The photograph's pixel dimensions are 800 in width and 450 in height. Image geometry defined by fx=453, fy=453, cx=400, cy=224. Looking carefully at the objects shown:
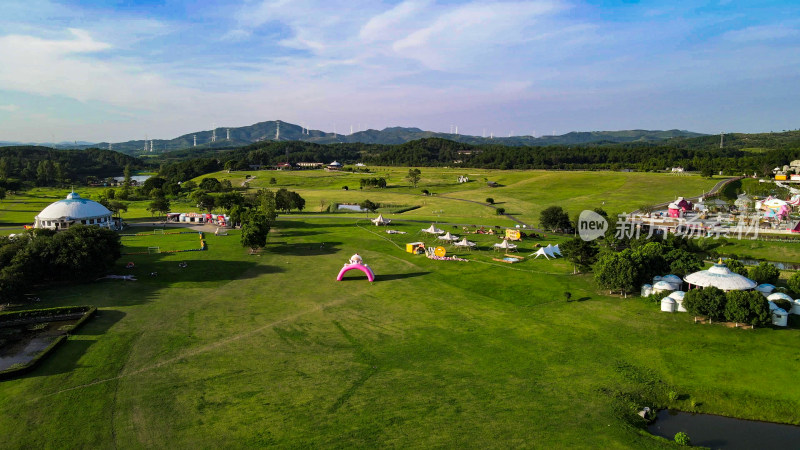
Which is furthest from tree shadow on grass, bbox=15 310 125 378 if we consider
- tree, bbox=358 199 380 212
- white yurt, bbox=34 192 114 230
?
tree, bbox=358 199 380 212

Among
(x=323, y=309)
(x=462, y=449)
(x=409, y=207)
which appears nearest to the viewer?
(x=462, y=449)

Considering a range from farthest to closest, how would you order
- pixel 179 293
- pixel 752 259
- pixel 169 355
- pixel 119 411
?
1. pixel 752 259
2. pixel 179 293
3. pixel 169 355
4. pixel 119 411

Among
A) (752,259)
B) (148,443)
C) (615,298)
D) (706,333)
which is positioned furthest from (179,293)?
(752,259)

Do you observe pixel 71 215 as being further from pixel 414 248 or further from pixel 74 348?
pixel 414 248

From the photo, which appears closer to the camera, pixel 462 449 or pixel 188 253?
pixel 462 449

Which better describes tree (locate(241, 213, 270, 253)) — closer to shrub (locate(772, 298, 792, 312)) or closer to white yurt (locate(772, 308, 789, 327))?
white yurt (locate(772, 308, 789, 327))

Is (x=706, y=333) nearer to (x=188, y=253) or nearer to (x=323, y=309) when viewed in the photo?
(x=323, y=309)
